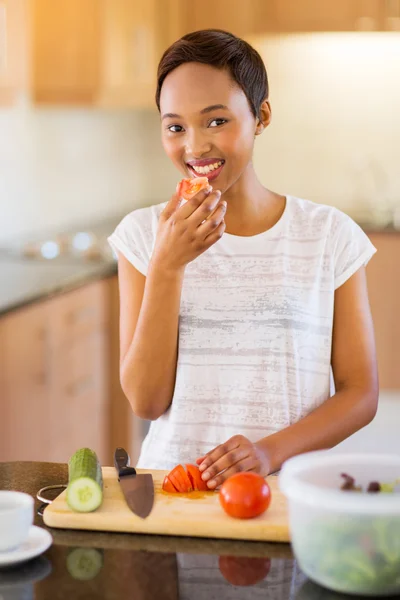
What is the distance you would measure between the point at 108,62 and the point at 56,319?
4.03 feet

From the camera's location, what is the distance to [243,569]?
1.08 metres

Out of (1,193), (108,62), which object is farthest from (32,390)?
(108,62)

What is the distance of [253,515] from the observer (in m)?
1.18

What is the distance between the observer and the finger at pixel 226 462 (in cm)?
129

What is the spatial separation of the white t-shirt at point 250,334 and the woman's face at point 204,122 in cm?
16

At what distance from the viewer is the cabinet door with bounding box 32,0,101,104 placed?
3.61 m

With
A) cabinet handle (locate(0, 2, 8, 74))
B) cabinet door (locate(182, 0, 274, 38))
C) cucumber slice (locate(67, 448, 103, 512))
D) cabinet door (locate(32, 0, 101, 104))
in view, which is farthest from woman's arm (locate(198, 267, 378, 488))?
cabinet door (locate(182, 0, 274, 38))

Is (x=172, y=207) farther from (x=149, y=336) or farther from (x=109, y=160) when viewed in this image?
(x=109, y=160)

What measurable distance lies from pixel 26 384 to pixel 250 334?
4.88 ft

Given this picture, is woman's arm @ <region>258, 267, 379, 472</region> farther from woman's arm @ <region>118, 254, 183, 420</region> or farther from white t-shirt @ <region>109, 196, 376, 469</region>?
woman's arm @ <region>118, 254, 183, 420</region>

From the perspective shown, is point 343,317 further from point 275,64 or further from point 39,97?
point 275,64

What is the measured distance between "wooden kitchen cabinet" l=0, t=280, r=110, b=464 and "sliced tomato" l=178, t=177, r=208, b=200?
1.35m

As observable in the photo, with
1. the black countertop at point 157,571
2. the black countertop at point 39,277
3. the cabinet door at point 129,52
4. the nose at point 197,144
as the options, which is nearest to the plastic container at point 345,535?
the black countertop at point 157,571

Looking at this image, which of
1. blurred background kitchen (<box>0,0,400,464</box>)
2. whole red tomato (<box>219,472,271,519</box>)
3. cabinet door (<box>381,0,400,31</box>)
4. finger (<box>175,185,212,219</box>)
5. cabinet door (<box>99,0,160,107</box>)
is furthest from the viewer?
cabinet door (<box>381,0,400,31</box>)
